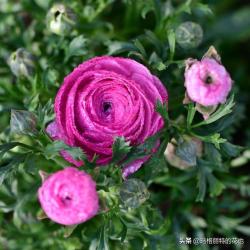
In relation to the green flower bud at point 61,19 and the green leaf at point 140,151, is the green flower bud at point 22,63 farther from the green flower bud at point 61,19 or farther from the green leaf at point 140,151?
the green leaf at point 140,151

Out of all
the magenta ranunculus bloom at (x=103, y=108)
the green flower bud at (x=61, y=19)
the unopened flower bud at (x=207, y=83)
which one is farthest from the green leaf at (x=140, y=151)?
the green flower bud at (x=61, y=19)

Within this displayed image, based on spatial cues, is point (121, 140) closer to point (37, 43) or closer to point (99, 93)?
point (99, 93)

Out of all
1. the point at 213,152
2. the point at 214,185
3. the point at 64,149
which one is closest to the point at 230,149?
the point at 213,152

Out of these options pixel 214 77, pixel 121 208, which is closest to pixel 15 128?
pixel 121 208

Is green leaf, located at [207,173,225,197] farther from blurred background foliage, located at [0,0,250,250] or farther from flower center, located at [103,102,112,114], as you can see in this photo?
flower center, located at [103,102,112,114]

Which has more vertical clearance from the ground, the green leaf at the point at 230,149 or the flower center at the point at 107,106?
the flower center at the point at 107,106
